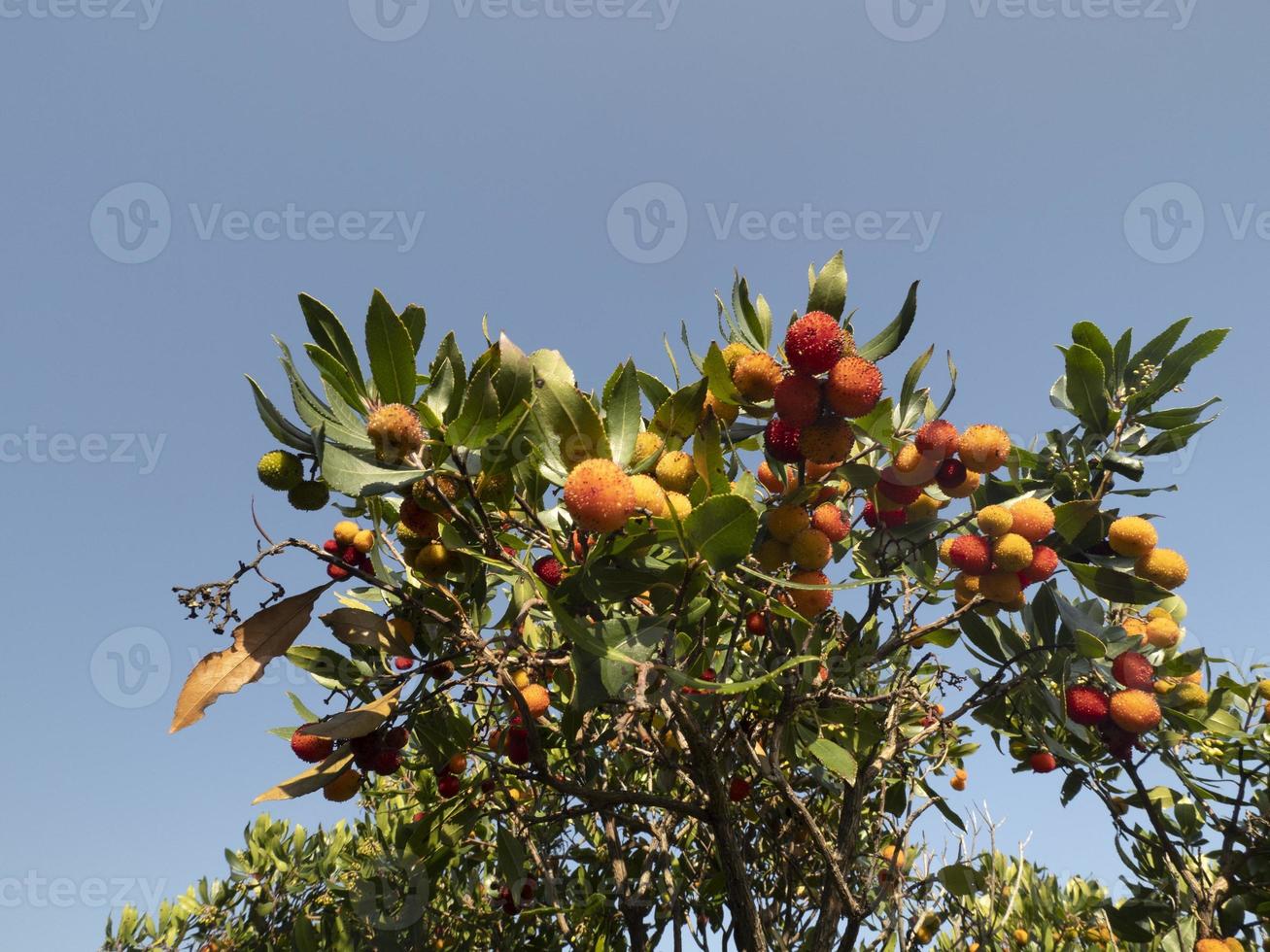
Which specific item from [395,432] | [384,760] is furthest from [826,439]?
[384,760]

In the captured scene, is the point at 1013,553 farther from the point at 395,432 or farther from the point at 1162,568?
the point at 395,432

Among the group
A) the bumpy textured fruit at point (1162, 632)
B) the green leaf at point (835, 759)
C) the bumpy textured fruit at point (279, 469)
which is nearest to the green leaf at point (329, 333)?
the bumpy textured fruit at point (279, 469)

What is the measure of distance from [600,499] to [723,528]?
0.76 ft

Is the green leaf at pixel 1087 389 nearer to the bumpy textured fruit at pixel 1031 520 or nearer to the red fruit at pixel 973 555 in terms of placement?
the bumpy textured fruit at pixel 1031 520

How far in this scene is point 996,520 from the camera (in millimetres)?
2092

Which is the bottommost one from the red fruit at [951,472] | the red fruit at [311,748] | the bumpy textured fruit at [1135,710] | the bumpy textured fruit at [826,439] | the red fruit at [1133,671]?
the red fruit at [311,748]

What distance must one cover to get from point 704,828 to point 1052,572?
5.09ft

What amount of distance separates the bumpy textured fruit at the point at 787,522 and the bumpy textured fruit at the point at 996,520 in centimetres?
65

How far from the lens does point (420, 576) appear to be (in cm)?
183

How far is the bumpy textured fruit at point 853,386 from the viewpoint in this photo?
171 centimetres

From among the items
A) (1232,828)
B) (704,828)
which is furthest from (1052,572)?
(704,828)

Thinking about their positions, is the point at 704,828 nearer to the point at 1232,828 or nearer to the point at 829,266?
the point at 1232,828

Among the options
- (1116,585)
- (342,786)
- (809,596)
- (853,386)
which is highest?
(853,386)

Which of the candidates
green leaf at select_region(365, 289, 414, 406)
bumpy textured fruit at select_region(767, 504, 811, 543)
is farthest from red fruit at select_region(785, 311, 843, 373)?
green leaf at select_region(365, 289, 414, 406)
